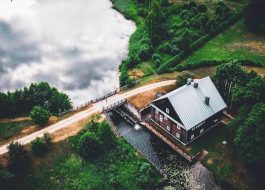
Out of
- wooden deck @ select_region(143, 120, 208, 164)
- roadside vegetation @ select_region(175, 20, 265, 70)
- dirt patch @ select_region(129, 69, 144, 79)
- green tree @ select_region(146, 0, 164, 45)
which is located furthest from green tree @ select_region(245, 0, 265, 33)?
wooden deck @ select_region(143, 120, 208, 164)

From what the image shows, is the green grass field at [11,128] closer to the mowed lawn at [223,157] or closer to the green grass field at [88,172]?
the green grass field at [88,172]

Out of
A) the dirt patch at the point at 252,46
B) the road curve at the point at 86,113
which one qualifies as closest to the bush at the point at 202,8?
the dirt patch at the point at 252,46

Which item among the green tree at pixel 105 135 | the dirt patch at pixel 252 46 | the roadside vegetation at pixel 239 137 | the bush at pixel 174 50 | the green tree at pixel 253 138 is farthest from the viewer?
the dirt patch at pixel 252 46

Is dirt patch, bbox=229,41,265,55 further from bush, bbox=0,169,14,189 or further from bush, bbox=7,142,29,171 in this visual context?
bush, bbox=0,169,14,189

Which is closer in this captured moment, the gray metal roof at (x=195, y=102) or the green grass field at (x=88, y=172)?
the green grass field at (x=88, y=172)

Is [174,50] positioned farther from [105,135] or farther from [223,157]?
[105,135]

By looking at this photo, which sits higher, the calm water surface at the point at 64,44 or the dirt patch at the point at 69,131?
the calm water surface at the point at 64,44
